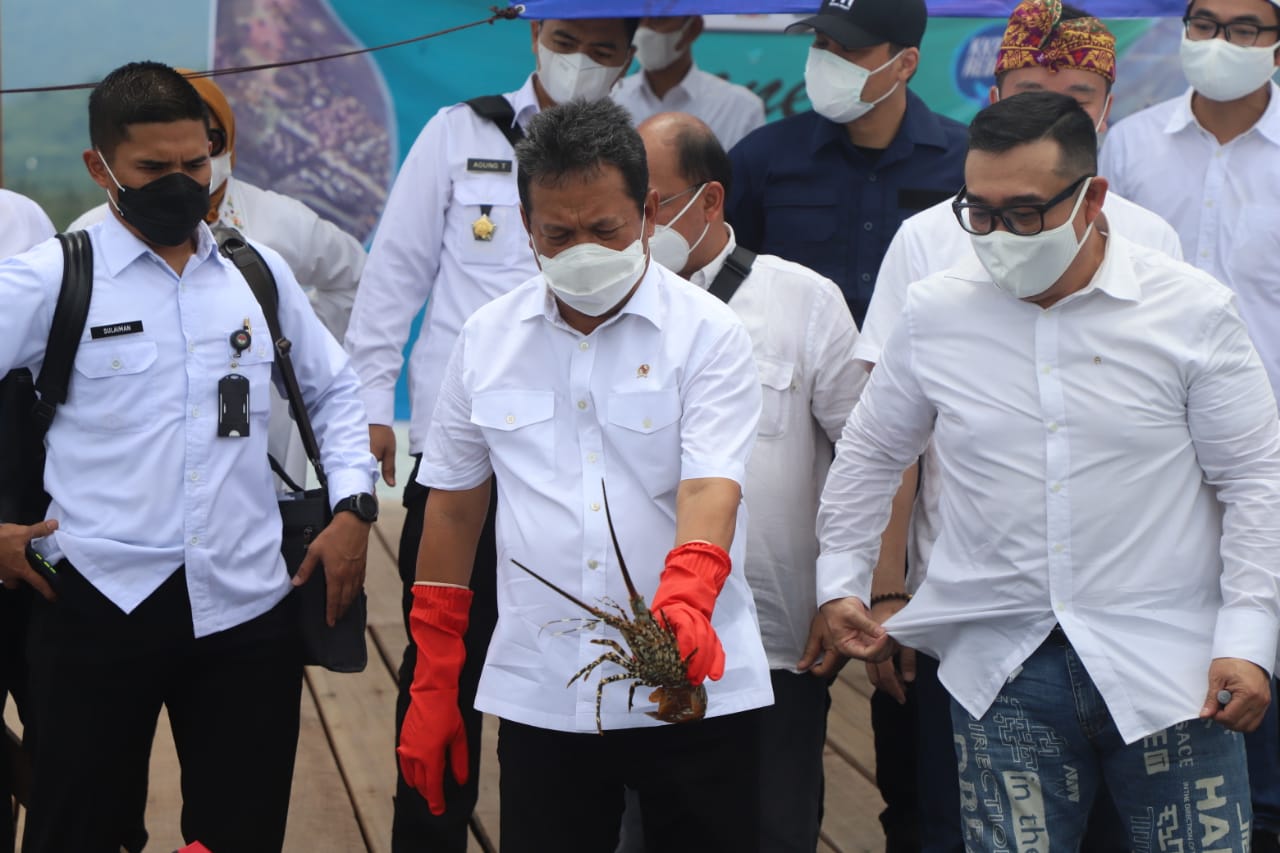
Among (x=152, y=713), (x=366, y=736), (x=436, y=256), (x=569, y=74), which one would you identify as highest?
(x=569, y=74)

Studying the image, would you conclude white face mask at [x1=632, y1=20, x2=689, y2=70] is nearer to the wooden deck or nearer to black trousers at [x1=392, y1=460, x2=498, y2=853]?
black trousers at [x1=392, y1=460, x2=498, y2=853]

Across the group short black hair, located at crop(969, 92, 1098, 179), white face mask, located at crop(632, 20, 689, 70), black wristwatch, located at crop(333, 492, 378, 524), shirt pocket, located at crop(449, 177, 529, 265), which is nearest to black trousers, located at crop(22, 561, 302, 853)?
black wristwatch, located at crop(333, 492, 378, 524)

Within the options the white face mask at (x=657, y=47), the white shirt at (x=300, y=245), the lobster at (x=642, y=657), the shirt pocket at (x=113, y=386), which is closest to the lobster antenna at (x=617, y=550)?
the lobster at (x=642, y=657)

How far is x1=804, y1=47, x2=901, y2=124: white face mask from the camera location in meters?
3.61

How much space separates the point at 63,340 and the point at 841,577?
138 centimetres

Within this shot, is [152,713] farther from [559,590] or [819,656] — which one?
→ [819,656]

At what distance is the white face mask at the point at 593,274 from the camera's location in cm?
234

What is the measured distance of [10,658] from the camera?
10.6 ft

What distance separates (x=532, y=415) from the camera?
2393 millimetres

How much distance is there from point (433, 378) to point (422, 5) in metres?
1.44

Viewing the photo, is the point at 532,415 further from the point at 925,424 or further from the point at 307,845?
the point at 307,845

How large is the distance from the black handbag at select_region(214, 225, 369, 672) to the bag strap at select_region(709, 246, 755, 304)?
0.83 metres

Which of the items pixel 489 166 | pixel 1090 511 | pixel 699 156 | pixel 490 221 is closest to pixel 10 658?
pixel 490 221

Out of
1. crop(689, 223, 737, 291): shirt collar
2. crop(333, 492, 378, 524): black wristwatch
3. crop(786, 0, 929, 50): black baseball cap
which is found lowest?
crop(333, 492, 378, 524): black wristwatch
